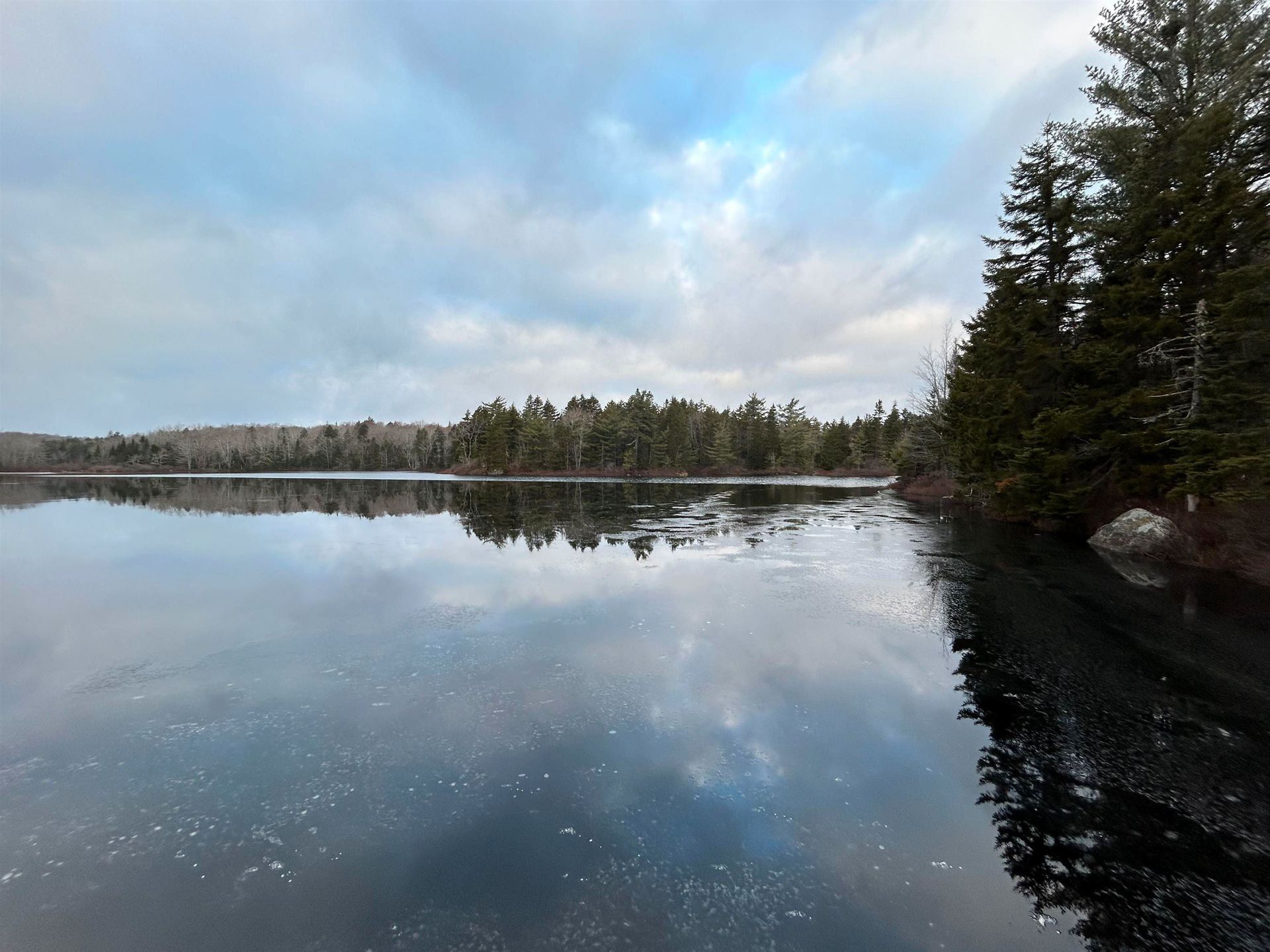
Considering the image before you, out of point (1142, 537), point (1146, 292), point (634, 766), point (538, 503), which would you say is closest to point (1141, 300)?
point (1146, 292)

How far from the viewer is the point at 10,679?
693 cm

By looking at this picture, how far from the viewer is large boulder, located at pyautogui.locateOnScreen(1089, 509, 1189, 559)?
567 inches

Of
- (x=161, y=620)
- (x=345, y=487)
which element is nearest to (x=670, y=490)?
(x=345, y=487)

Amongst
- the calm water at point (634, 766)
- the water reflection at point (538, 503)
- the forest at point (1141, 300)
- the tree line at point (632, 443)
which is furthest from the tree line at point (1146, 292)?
the tree line at point (632, 443)

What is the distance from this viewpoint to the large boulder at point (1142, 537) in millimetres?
14398

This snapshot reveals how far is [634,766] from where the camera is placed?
16.3 ft

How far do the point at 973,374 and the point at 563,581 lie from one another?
66.0ft

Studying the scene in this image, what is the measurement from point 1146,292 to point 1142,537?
6.89 metres

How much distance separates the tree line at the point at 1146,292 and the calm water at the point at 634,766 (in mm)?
4701

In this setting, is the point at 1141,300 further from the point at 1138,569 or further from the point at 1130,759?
the point at 1130,759

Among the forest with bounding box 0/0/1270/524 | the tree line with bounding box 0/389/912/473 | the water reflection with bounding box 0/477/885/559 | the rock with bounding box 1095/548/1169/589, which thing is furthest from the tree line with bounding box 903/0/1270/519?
the tree line with bounding box 0/389/912/473

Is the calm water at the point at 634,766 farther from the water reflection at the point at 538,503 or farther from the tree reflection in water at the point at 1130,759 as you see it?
the water reflection at the point at 538,503

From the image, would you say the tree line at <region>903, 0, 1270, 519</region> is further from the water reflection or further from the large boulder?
the water reflection

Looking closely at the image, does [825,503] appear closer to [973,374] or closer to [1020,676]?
[973,374]
